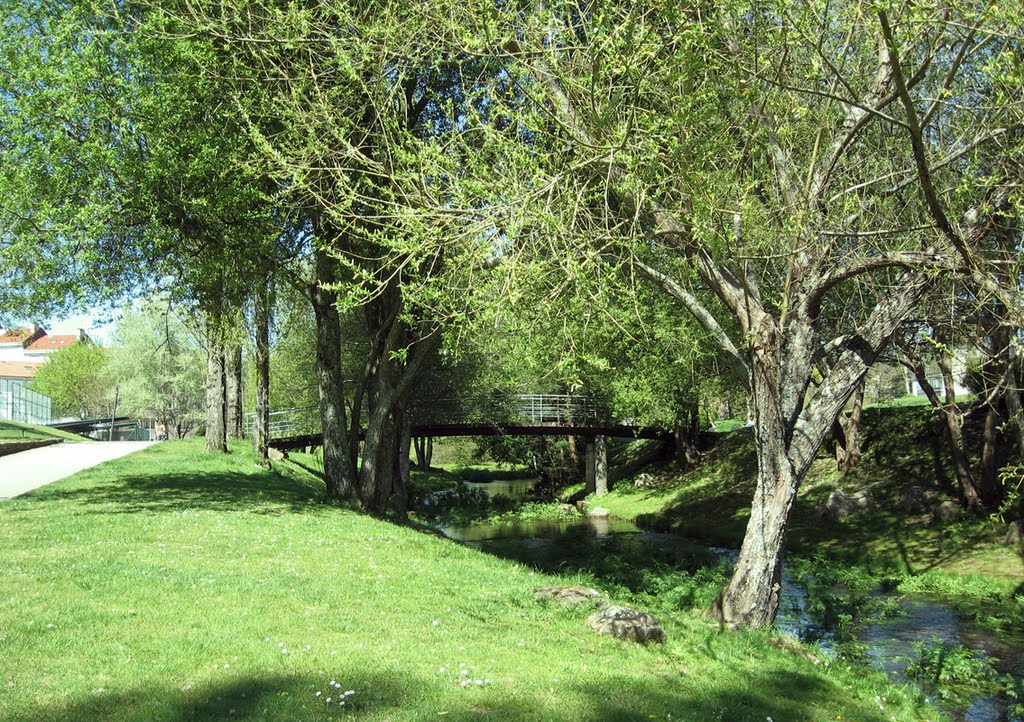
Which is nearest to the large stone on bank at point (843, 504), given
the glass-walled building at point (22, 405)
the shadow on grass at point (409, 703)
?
the shadow on grass at point (409, 703)

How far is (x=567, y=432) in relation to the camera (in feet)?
144

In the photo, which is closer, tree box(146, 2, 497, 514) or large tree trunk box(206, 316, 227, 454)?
tree box(146, 2, 497, 514)

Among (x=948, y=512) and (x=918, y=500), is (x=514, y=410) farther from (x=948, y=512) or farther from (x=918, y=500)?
(x=948, y=512)

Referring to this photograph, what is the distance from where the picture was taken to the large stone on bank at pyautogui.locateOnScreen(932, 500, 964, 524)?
23.7m

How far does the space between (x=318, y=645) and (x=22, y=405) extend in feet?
165

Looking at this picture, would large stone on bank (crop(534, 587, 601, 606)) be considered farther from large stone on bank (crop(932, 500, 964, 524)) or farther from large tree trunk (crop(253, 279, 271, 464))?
large stone on bank (crop(932, 500, 964, 524))

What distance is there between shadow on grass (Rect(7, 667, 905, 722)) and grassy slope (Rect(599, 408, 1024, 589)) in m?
14.1

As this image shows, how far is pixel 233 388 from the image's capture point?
114 ft

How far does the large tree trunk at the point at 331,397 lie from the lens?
21234mm

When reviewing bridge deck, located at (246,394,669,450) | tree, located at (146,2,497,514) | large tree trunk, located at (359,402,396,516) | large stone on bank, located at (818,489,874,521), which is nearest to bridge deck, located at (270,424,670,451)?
bridge deck, located at (246,394,669,450)

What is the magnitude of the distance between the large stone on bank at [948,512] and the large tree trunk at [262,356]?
766 inches

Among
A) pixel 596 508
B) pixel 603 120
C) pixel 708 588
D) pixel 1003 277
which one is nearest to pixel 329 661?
pixel 603 120

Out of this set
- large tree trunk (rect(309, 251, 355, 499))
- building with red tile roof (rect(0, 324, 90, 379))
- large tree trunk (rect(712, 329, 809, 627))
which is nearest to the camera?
large tree trunk (rect(712, 329, 809, 627))

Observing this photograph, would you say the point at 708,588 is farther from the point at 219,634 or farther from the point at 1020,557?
the point at 219,634
